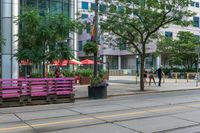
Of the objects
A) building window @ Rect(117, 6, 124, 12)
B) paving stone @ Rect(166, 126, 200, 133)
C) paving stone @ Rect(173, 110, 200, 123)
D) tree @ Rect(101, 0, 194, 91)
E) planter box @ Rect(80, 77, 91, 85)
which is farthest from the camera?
planter box @ Rect(80, 77, 91, 85)

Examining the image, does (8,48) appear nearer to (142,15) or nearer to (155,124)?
(142,15)

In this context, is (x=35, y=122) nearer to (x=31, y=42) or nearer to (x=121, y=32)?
(x=31, y=42)

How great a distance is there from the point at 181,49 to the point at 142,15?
93.0ft

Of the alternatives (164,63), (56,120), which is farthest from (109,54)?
(56,120)

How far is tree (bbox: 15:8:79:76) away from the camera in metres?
18.8

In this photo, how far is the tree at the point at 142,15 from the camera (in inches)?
892

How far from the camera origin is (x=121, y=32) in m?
24.4

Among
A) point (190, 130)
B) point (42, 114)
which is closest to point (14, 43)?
point (42, 114)

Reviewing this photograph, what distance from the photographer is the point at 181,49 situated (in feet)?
164

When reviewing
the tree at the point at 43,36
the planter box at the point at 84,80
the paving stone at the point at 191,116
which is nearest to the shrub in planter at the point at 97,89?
the tree at the point at 43,36

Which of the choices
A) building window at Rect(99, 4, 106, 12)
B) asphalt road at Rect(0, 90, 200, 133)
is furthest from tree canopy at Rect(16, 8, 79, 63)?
asphalt road at Rect(0, 90, 200, 133)

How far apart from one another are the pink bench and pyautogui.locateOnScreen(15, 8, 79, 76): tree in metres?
2.62

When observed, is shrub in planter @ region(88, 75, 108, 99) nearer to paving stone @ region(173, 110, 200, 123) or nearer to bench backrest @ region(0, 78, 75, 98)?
bench backrest @ region(0, 78, 75, 98)

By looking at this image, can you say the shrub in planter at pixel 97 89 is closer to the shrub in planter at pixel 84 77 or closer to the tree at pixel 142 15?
the tree at pixel 142 15
